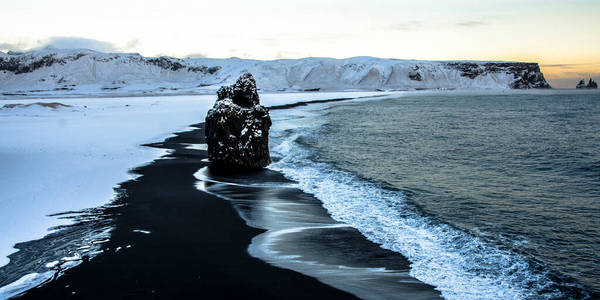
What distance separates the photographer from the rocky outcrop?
13570mm

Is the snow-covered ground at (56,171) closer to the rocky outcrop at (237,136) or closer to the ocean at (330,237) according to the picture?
the ocean at (330,237)

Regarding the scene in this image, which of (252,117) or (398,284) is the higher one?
(252,117)

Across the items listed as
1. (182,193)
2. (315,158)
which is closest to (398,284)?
(182,193)

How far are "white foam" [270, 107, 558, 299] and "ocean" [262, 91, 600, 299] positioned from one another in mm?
17

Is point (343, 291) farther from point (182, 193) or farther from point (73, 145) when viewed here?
point (73, 145)

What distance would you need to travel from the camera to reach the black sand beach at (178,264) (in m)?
4.94

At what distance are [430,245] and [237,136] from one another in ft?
27.2

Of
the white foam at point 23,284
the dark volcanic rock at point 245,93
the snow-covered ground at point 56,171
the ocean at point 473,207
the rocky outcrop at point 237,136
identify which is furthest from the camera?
the dark volcanic rock at point 245,93

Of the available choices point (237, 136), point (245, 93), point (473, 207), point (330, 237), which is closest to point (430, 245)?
point (330, 237)

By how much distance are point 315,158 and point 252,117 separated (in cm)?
338

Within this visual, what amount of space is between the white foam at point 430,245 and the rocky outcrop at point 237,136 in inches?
Answer: 102

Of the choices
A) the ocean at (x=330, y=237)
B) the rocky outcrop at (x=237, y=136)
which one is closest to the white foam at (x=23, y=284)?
the ocean at (x=330, y=237)

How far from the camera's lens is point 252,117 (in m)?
14.0

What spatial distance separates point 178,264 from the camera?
5.69 metres
